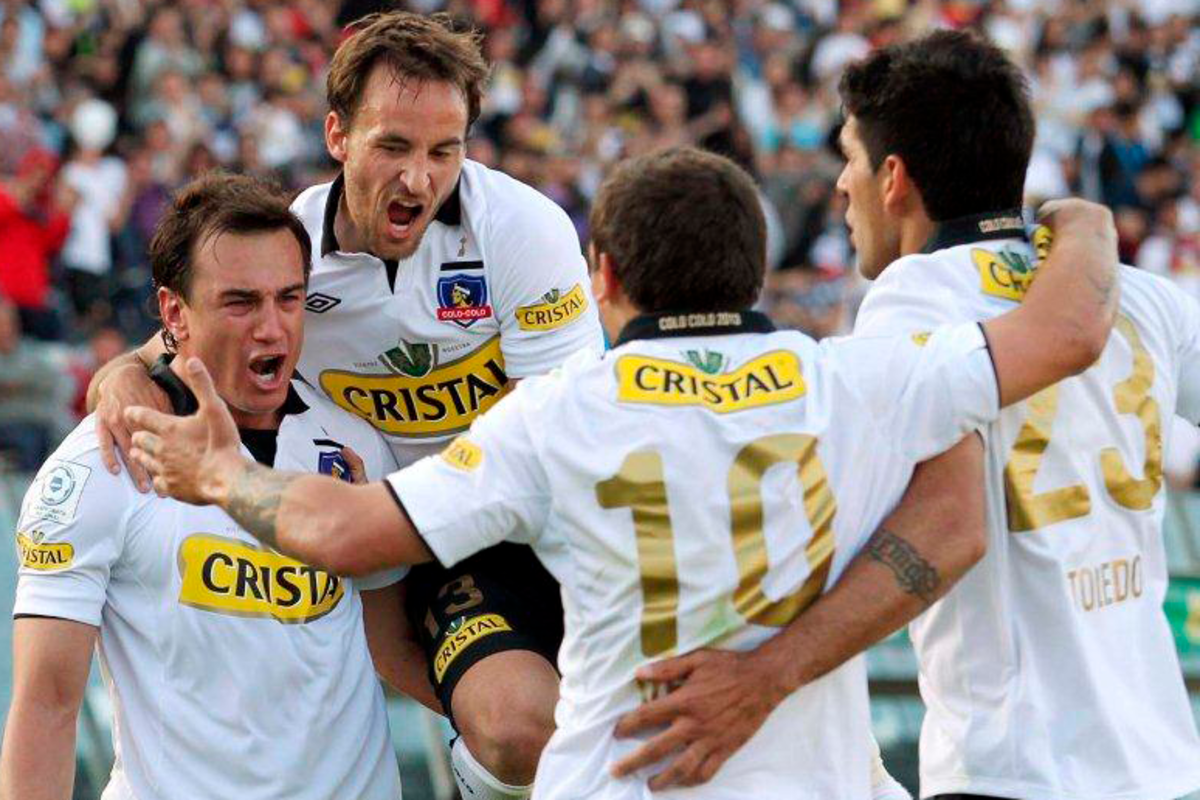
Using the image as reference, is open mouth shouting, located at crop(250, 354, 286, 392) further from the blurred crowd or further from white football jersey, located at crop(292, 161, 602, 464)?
the blurred crowd

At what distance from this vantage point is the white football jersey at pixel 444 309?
17.1 feet

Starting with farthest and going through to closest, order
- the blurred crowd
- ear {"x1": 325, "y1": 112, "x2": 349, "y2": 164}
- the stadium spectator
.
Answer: the blurred crowd → the stadium spectator → ear {"x1": 325, "y1": 112, "x2": 349, "y2": 164}

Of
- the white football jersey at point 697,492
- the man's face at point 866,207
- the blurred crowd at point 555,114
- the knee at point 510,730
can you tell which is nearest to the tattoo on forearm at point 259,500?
the white football jersey at point 697,492

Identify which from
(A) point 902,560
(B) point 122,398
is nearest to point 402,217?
(B) point 122,398

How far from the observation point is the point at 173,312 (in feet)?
15.5

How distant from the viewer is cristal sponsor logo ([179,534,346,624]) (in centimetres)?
442

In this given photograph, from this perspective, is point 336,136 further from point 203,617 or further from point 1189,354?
point 1189,354

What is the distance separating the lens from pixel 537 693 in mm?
4711

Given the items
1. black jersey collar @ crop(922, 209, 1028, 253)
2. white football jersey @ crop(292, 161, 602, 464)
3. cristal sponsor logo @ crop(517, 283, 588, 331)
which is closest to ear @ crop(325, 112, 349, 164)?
white football jersey @ crop(292, 161, 602, 464)

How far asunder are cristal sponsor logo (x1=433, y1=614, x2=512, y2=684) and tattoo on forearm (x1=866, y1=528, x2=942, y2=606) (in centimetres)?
136

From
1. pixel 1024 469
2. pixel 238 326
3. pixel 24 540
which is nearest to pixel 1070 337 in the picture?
pixel 1024 469

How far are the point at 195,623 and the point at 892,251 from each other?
1.73 metres

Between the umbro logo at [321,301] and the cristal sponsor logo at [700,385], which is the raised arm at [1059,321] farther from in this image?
the umbro logo at [321,301]

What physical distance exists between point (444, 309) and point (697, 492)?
175 centimetres
